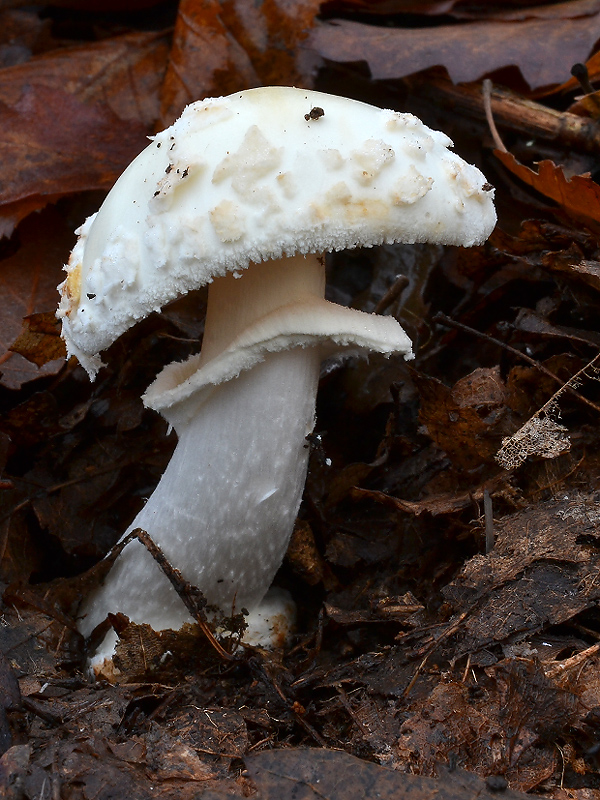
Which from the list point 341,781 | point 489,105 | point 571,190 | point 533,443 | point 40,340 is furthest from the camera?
point 489,105

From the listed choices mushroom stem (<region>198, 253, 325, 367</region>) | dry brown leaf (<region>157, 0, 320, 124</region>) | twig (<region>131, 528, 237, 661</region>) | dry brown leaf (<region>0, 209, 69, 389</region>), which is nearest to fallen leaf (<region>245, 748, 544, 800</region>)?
twig (<region>131, 528, 237, 661</region>)

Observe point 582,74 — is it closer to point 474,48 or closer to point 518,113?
point 518,113

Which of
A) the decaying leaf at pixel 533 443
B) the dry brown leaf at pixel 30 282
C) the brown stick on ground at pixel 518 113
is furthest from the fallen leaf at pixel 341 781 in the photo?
the brown stick on ground at pixel 518 113

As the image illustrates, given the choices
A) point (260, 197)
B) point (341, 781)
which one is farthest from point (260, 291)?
point (341, 781)

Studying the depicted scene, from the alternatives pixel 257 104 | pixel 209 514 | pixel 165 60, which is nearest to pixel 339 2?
pixel 165 60

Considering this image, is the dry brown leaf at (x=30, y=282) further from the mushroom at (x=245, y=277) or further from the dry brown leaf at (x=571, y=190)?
the dry brown leaf at (x=571, y=190)
